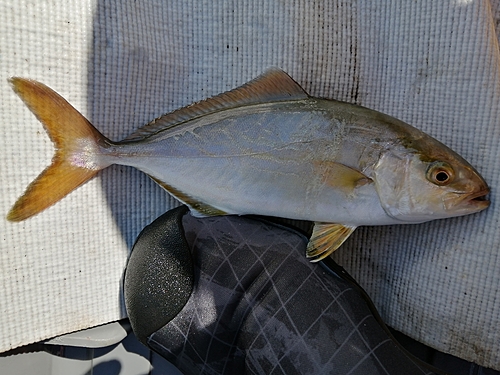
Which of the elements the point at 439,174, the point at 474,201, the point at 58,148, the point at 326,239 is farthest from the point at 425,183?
the point at 58,148

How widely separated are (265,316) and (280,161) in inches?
18.7

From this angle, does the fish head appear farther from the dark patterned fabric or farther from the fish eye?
the dark patterned fabric

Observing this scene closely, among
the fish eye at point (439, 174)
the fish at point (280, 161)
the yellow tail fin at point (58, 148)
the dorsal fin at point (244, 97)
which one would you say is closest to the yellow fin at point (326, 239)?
the fish at point (280, 161)

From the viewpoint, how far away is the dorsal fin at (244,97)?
52.4 inches

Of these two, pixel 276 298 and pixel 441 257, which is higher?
pixel 441 257

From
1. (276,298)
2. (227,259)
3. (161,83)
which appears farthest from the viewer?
(161,83)

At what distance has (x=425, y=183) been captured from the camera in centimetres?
121

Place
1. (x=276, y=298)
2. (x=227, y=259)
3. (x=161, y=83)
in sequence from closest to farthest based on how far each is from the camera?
(x=276, y=298) → (x=227, y=259) → (x=161, y=83)

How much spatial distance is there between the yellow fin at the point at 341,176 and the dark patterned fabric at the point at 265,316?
263mm

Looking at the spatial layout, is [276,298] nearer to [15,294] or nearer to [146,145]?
[146,145]

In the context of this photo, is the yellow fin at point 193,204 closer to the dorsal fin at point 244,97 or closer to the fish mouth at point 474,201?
the dorsal fin at point 244,97

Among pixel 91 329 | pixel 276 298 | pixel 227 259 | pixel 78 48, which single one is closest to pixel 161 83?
pixel 78 48

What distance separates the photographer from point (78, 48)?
144 centimetres

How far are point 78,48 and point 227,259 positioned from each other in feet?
2.85
